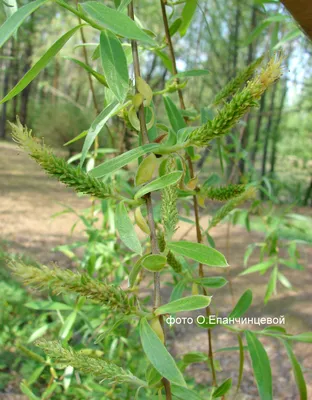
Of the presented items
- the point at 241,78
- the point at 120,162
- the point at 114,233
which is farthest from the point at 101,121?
the point at 114,233

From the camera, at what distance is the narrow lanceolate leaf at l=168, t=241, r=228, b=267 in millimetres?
248

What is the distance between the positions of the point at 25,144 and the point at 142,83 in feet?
0.32

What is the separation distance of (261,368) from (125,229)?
0.18m

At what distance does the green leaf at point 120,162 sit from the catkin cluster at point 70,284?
0.22ft

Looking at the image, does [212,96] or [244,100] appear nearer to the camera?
[244,100]

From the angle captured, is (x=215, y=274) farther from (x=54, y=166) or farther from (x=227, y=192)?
(x=54, y=166)

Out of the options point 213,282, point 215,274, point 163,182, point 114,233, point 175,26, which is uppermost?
point 175,26

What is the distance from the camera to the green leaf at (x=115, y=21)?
9.3 inches

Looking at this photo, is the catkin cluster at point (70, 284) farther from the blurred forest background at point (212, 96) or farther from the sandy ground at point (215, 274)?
the blurred forest background at point (212, 96)

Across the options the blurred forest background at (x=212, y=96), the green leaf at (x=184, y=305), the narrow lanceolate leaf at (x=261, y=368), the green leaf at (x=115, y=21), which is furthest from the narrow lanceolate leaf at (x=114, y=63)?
the blurred forest background at (x=212, y=96)

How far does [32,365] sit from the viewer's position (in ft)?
4.17

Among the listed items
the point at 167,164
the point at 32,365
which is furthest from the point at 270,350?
the point at 167,164

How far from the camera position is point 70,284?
0.22m

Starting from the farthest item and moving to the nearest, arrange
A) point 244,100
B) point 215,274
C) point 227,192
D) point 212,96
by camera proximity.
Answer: point 212,96 → point 215,274 → point 227,192 → point 244,100
